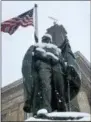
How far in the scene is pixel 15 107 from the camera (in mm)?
31500

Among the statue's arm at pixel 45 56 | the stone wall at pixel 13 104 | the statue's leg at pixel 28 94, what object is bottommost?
the statue's leg at pixel 28 94

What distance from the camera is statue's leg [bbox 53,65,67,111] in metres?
8.14

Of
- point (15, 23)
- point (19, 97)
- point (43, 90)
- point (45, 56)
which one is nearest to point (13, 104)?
point (19, 97)

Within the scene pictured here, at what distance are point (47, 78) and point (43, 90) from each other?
0.23m

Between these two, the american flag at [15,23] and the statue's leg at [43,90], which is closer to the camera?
the statue's leg at [43,90]

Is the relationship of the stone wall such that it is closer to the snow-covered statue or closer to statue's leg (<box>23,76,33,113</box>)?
the snow-covered statue

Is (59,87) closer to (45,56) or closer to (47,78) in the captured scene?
(47,78)

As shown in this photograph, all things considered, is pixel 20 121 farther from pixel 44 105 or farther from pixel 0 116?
pixel 44 105

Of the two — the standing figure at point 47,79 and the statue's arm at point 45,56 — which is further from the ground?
the statue's arm at point 45,56

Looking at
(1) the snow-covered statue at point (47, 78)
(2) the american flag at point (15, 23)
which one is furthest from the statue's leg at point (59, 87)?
(2) the american flag at point (15, 23)

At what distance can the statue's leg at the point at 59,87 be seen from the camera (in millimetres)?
8141

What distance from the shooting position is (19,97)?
104ft

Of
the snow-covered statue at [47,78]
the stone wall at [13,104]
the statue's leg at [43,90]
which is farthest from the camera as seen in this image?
the stone wall at [13,104]

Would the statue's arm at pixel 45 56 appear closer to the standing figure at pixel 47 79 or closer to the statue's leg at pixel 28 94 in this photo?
the standing figure at pixel 47 79
